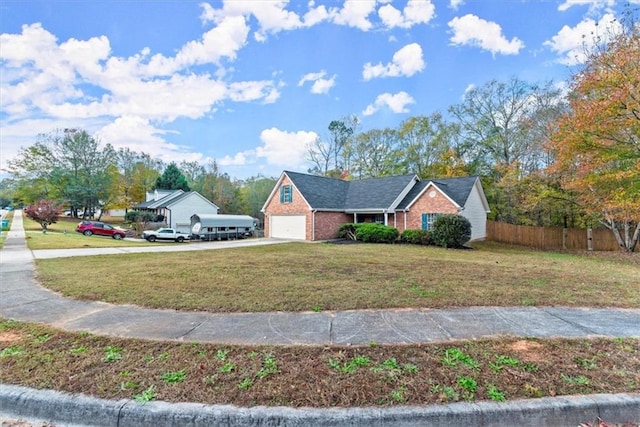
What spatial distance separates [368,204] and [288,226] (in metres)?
6.00

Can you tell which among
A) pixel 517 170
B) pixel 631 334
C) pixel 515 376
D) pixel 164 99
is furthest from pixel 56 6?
pixel 517 170

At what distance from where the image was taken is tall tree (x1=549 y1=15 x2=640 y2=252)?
11.1 metres

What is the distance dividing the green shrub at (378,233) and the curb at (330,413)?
15922 millimetres

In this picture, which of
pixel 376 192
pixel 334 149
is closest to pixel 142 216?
pixel 334 149

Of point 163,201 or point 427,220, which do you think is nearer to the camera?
point 427,220

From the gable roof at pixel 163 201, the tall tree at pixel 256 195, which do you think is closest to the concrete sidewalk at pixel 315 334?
the gable roof at pixel 163 201

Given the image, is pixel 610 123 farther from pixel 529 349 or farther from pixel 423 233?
pixel 529 349

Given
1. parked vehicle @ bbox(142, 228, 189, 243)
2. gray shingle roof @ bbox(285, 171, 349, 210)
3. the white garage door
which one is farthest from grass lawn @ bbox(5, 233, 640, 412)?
parked vehicle @ bbox(142, 228, 189, 243)

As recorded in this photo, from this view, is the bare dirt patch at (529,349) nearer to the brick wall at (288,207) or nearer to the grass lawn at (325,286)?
the grass lawn at (325,286)

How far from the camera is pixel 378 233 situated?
18.5m

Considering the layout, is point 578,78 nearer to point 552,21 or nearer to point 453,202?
point 552,21

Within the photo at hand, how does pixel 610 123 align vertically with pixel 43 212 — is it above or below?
above

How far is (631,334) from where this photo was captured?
382 centimetres

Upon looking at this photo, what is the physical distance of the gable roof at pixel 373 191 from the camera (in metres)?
19.5
